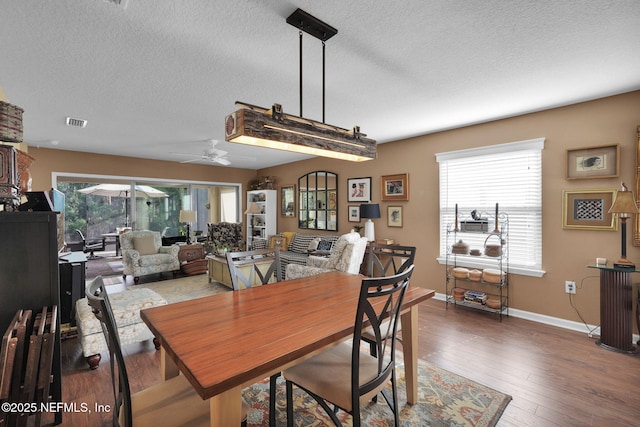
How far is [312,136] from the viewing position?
173cm

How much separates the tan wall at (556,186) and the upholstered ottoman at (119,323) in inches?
147

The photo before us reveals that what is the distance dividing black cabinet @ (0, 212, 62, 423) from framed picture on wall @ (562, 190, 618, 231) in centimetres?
468

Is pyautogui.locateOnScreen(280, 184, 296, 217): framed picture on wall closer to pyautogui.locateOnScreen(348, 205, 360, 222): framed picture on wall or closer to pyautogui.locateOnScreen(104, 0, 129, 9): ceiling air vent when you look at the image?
pyautogui.locateOnScreen(348, 205, 360, 222): framed picture on wall

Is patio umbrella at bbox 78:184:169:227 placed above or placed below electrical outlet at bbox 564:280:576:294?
above

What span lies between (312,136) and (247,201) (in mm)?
6673

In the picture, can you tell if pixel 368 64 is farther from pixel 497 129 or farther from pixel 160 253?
pixel 160 253

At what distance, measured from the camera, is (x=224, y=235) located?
7.14 metres

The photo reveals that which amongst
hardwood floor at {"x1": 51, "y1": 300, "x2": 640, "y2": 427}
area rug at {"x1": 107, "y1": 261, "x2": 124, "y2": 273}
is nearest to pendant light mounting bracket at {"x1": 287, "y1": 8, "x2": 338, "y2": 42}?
hardwood floor at {"x1": 51, "y1": 300, "x2": 640, "y2": 427}

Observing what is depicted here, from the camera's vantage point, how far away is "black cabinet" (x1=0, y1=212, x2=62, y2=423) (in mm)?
1681

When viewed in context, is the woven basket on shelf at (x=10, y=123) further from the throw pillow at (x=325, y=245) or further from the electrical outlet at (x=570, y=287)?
the electrical outlet at (x=570, y=287)

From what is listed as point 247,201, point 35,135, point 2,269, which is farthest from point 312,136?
point 247,201

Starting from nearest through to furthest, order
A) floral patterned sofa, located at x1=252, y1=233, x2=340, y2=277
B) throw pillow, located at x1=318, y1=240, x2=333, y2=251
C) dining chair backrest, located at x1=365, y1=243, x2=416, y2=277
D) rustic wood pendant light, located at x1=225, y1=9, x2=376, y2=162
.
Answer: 1. rustic wood pendant light, located at x1=225, y1=9, x2=376, y2=162
2. dining chair backrest, located at x1=365, y1=243, x2=416, y2=277
3. floral patterned sofa, located at x1=252, y1=233, x2=340, y2=277
4. throw pillow, located at x1=318, y1=240, x2=333, y2=251

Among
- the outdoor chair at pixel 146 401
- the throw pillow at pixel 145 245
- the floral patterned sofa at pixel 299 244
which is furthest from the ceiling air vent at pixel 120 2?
the throw pillow at pixel 145 245

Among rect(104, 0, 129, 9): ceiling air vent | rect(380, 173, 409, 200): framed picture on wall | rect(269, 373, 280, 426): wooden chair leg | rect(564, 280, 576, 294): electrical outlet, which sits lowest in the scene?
rect(269, 373, 280, 426): wooden chair leg
